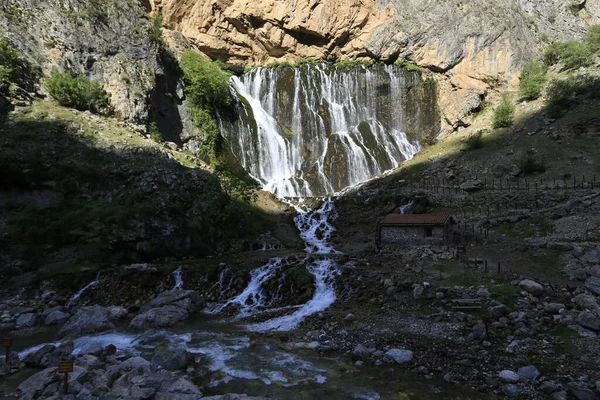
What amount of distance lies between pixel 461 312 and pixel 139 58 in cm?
4855

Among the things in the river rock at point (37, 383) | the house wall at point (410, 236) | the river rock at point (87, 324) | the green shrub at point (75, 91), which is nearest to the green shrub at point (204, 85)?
the green shrub at point (75, 91)

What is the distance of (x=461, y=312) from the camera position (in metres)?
15.2

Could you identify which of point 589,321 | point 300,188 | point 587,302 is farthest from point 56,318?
point 300,188

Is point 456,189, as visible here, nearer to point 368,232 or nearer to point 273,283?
point 368,232

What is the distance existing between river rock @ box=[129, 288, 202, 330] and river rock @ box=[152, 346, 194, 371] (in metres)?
5.05

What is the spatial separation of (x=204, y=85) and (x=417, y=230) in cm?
3980

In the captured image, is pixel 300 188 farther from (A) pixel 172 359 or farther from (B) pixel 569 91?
(B) pixel 569 91

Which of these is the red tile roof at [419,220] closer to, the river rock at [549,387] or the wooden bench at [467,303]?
the wooden bench at [467,303]

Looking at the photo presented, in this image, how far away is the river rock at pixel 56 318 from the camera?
61.5 feet

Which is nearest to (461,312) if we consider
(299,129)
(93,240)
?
(93,240)

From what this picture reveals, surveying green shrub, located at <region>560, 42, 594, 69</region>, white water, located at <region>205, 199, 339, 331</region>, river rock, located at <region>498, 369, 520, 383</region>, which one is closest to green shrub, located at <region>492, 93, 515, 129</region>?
green shrub, located at <region>560, 42, 594, 69</region>

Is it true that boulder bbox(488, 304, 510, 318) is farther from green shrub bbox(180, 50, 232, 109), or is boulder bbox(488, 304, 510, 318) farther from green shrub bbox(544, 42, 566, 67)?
green shrub bbox(544, 42, 566, 67)

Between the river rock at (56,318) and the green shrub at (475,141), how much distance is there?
153 ft

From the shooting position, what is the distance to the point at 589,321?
509 inches
